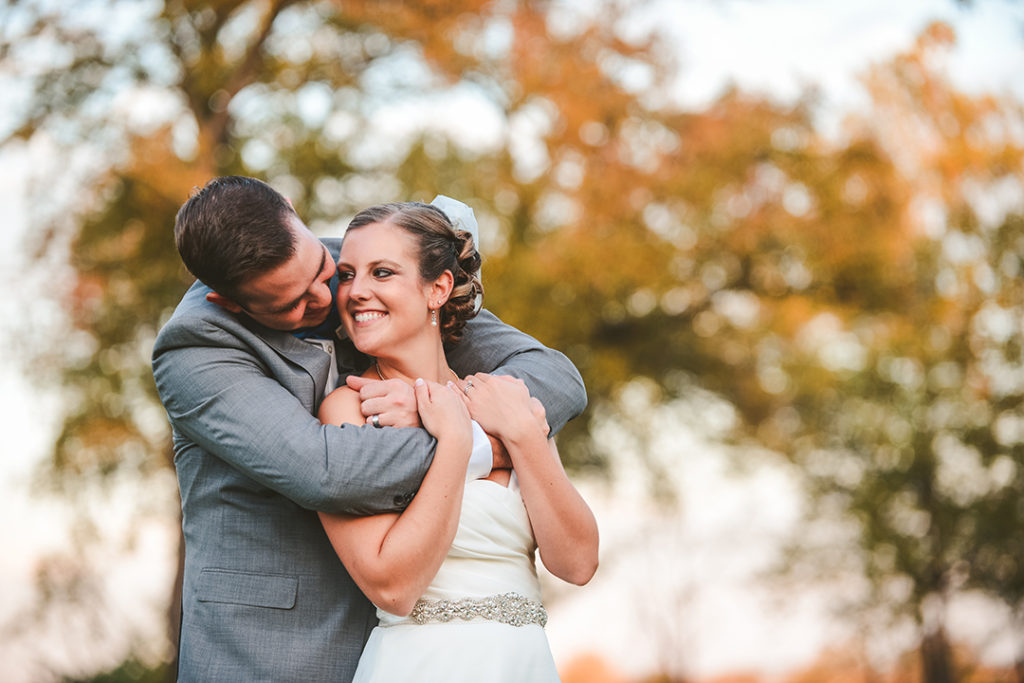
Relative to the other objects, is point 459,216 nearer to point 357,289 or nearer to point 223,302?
point 357,289

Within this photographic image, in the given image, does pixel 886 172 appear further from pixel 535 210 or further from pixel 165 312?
pixel 165 312

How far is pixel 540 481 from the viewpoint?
8.77 ft

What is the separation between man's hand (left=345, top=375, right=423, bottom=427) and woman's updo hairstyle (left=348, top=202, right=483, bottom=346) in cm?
37

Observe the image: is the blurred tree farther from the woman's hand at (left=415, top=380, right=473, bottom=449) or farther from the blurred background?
the woman's hand at (left=415, top=380, right=473, bottom=449)

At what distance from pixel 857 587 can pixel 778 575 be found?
44.2 inches

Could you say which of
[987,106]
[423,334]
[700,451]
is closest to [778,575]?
[700,451]

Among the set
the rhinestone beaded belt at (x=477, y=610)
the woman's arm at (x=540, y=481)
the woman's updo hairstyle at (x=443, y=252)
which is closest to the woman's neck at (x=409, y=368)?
the woman's updo hairstyle at (x=443, y=252)

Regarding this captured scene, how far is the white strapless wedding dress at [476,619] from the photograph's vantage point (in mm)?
2633

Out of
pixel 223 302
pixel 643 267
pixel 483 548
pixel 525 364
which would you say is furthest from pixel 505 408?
pixel 643 267

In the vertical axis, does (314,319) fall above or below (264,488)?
above

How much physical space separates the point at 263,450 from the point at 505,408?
2.18 feet

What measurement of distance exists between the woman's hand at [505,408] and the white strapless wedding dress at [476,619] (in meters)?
0.18

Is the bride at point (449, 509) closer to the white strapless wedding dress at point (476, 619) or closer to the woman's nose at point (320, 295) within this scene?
the white strapless wedding dress at point (476, 619)

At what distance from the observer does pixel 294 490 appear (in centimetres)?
233
